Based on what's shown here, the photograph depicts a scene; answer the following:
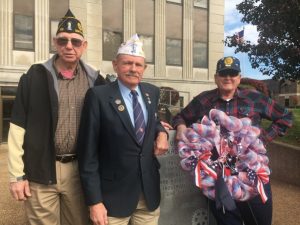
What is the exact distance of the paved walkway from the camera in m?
5.95

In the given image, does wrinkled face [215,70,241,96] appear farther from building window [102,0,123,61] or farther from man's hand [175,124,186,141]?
building window [102,0,123,61]

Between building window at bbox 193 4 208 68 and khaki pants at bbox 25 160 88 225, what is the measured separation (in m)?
19.5

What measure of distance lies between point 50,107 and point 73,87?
25 cm

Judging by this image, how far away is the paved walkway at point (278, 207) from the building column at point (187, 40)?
1388 centimetres

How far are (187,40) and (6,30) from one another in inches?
386

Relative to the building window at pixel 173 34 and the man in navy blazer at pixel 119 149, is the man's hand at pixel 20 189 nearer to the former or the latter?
the man in navy blazer at pixel 119 149

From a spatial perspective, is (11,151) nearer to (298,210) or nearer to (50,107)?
(50,107)

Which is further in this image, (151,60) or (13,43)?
(151,60)

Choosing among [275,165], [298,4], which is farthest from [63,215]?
[275,165]

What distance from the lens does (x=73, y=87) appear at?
316cm

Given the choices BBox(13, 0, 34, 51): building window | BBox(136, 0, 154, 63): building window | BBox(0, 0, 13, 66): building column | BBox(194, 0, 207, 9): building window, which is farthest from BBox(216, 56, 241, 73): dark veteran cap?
BBox(194, 0, 207, 9): building window

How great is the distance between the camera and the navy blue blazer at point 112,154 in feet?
9.21

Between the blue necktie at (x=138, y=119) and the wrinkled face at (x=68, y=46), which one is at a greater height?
the wrinkled face at (x=68, y=46)

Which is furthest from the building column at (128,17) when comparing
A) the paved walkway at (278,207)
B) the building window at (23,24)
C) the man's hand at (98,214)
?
the man's hand at (98,214)
